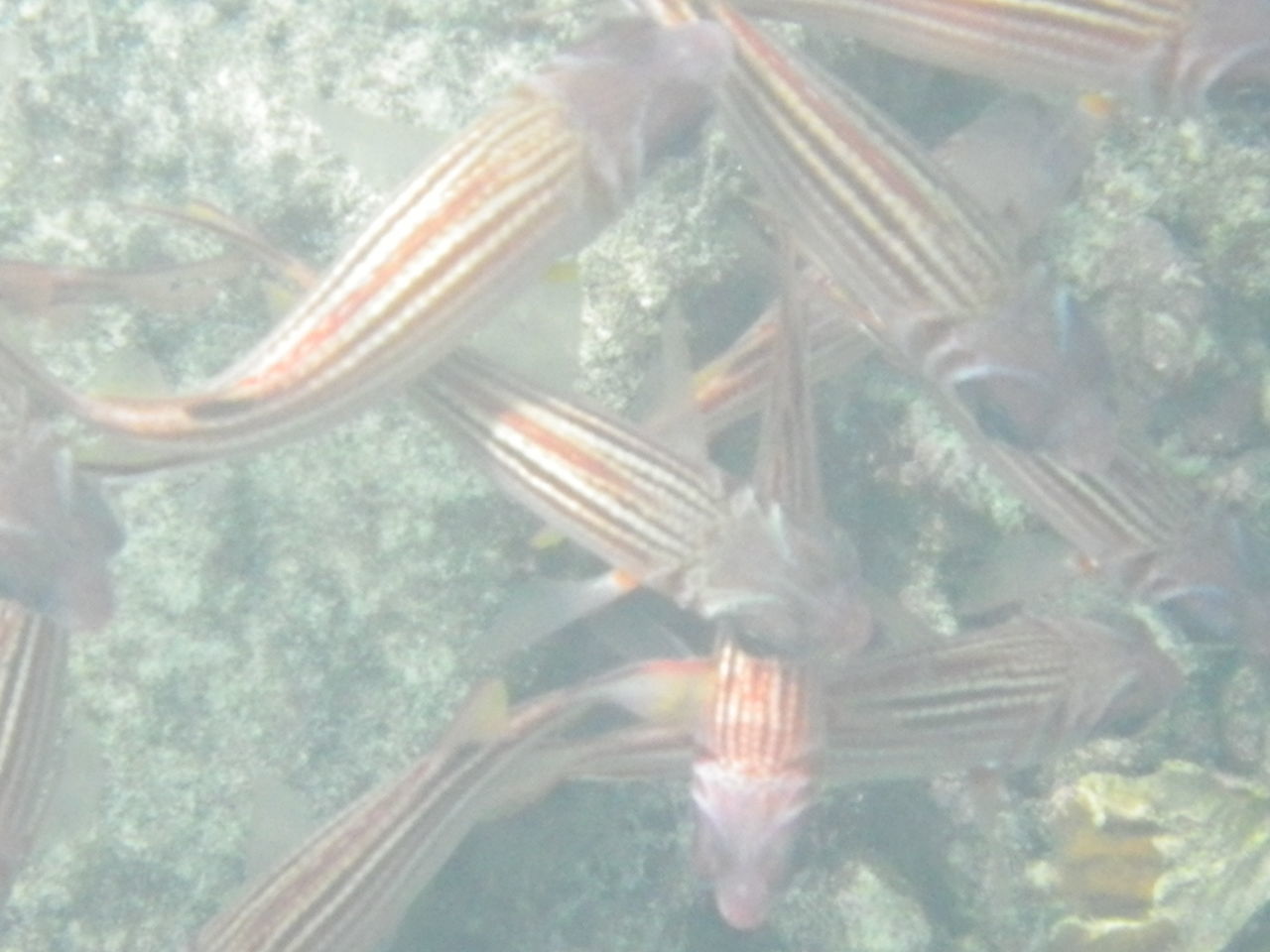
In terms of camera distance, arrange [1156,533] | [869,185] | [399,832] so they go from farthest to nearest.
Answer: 1. [1156,533]
2. [399,832]
3. [869,185]

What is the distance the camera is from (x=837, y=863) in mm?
4508

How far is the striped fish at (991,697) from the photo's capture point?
3.54m

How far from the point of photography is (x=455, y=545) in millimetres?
4027

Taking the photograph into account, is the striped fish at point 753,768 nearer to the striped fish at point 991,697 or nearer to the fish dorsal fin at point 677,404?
the striped fish at point 991,697

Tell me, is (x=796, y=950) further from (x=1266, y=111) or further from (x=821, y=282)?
(x=1266, y=111)

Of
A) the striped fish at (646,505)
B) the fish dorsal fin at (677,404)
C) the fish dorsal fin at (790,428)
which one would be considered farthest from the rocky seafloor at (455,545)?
the fish dorsal fin at (790,428)

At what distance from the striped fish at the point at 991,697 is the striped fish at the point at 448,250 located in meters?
1.57

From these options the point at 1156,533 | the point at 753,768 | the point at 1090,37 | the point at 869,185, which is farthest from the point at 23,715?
the point at 1090,37

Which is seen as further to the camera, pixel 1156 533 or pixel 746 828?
pixel 1156 533

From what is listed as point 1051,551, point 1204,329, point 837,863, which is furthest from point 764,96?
point 837,863

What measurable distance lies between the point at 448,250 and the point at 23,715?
1808mm

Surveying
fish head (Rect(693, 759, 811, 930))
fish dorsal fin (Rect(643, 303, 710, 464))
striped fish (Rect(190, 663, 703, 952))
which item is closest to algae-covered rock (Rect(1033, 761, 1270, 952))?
fish head (Rect(693, 759, 811, 930))

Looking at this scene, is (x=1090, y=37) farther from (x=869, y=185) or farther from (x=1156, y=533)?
(x=1156, y=533)

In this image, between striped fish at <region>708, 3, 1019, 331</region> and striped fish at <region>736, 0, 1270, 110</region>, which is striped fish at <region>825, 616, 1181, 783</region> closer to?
striped fish at <region>708, 3, 1019, 331</region>
